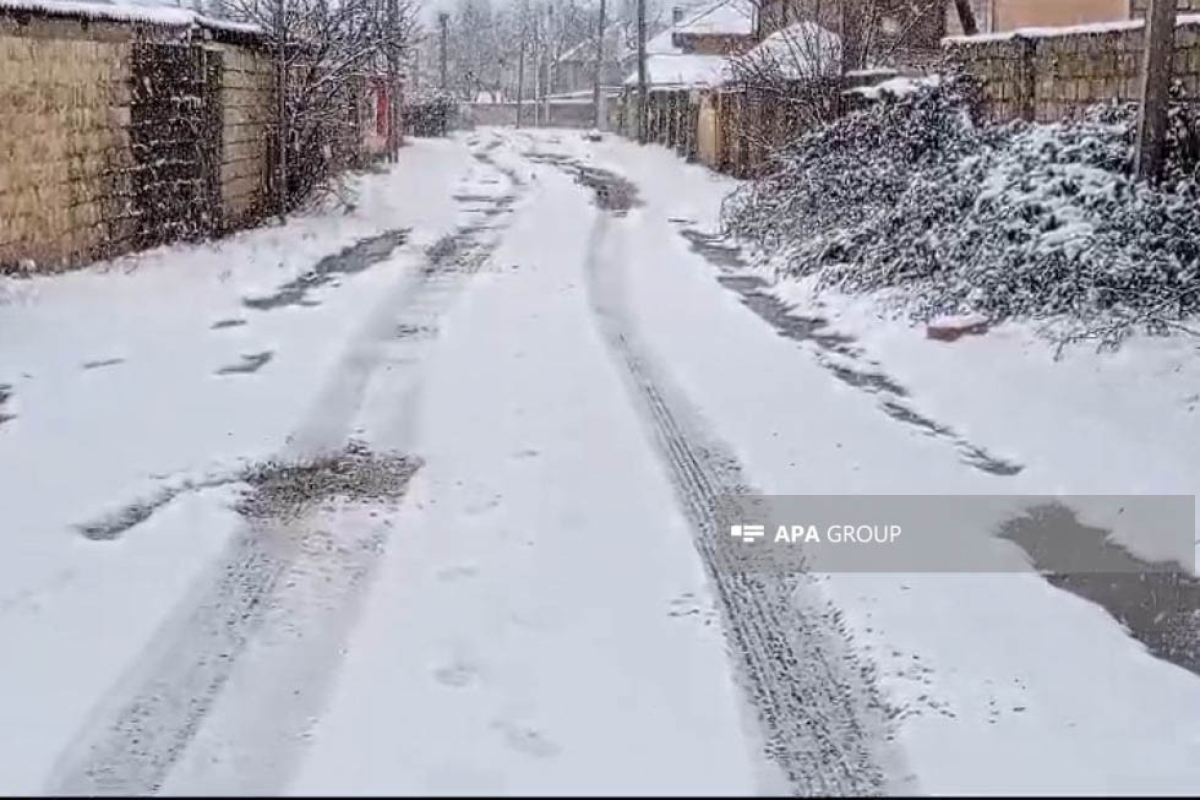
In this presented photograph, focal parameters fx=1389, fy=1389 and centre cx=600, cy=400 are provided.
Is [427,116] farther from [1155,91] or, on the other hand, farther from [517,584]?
[517,584]

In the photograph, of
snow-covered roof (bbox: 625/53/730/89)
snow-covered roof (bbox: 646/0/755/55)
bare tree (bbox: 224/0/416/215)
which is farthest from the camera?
snow-covered roof (bbox: 646/0/755/55)

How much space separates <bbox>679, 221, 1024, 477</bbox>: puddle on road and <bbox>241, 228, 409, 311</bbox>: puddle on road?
3.43m

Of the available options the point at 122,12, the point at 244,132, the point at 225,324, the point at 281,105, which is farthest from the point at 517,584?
the point at 281,105

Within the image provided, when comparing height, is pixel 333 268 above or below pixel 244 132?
below

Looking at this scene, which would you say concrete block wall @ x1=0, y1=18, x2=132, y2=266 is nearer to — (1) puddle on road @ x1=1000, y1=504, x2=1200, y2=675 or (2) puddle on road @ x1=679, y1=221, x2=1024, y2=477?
(2) puddle on road @ x1=679, y1=221, x2=1024, y2=477

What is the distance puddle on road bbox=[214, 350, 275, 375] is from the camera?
823 cm

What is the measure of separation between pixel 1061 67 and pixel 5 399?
28.4ft

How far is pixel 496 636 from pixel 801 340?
5766 mm

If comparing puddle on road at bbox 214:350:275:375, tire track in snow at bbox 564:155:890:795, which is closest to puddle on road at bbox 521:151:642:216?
puddle on road at bbox 214:350:275:375

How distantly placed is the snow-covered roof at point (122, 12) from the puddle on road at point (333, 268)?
8.95ft

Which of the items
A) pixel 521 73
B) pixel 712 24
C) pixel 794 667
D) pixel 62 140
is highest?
pixel 712 24

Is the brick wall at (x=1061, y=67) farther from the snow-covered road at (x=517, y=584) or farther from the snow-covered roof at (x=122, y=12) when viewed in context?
the snow-covered roof at (x=122, y=12)

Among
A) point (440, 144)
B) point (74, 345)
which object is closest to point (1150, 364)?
point (74, 345)

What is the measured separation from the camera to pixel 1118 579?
194 inches
